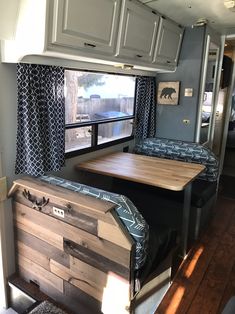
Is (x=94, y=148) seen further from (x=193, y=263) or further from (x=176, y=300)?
(x=176, y=300)

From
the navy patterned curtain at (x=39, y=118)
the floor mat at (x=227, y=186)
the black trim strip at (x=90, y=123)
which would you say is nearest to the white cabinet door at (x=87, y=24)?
the navy patterned curtain at (x=39, y=118)

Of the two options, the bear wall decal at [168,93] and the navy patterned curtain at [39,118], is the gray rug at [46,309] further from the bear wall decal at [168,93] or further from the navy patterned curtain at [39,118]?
the bear wall decal at [168,93]

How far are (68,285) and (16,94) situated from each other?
1.33 metres

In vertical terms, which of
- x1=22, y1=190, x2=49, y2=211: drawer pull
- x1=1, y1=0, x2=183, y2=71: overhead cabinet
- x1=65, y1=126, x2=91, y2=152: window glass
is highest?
x1=1, y1=0, x2=183, y2=71: overhead cabinet

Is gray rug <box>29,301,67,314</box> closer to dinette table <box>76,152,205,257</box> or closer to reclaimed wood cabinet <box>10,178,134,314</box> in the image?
reclaimed wood cabinet <box>10,178,134,314</box>

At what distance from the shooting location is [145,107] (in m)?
3.20

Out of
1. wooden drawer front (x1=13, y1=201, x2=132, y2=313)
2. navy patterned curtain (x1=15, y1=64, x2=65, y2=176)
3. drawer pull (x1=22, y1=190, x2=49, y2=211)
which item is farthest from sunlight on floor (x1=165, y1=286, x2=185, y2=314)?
navy patterned curtain (x1=15, y1=64, x2=65, y2=176)

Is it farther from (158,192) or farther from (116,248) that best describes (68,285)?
(158,192)

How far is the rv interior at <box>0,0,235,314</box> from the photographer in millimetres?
1502

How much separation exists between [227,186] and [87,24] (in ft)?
10.8

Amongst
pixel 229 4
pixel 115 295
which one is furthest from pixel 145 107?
pixel 115 295

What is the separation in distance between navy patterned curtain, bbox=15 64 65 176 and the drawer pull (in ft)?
0.56

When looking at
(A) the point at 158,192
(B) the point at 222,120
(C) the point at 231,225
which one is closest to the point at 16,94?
(A) the point at 158,192

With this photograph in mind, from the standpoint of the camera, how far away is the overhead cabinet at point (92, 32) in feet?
4.81
